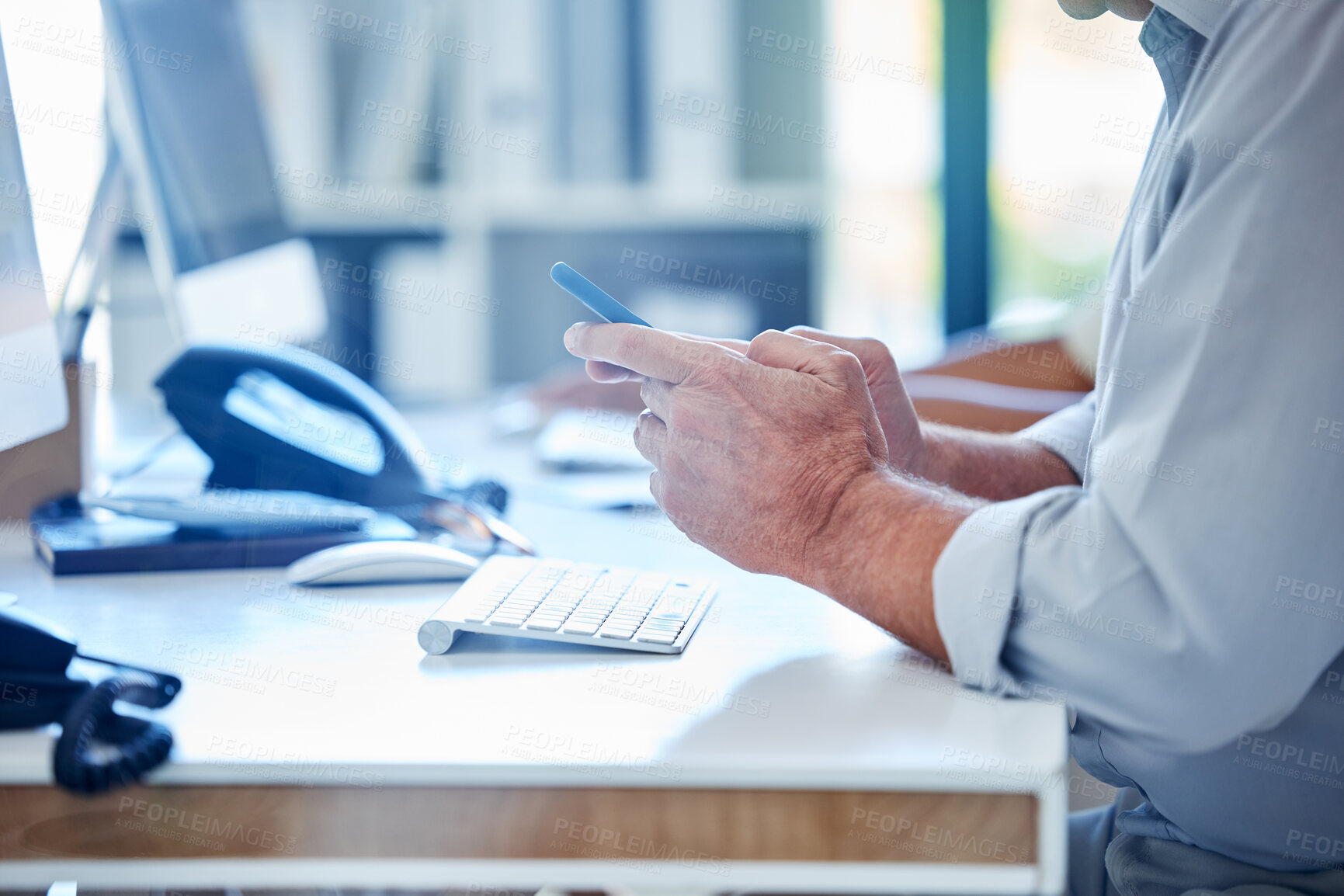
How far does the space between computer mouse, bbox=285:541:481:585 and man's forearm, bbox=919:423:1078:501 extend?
39 cm

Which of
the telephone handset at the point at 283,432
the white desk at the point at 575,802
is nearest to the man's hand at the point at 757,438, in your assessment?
the white desk at the point at 575,802

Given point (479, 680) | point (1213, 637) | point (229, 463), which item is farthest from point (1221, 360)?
point (229, 463)

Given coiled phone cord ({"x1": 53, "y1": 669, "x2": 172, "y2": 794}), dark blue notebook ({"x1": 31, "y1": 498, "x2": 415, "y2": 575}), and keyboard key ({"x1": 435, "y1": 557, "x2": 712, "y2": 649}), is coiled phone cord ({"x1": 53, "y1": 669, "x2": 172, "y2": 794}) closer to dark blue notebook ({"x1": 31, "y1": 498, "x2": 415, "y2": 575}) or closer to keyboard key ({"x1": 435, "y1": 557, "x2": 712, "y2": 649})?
keyboard key ({"x1": 435, "y1": 557, "x2": 712, "y2": 649})

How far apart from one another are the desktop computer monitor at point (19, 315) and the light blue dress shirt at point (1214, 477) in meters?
0.66

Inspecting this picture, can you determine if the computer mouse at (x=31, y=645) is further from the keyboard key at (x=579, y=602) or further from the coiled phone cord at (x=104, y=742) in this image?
the keyboard key at (x=579, y=602)

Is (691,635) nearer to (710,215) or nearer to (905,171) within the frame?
(710,215)

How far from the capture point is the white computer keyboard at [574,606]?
638mm

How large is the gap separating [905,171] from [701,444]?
2.86 m

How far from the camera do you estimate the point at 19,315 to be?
30.1 inches

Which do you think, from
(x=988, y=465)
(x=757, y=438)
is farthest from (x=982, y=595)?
(x=988, y=465)

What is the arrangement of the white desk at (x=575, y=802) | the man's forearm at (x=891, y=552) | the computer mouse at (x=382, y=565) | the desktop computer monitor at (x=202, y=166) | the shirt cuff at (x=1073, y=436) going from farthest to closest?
1. the desktop computer monitor at (x=202, y=166)
2. the shirt cuff at (x=1073, y=436)
3. the computer mouse at (x=382, y=565)
4. the man's forearm at (x=891, y=552)
5. the white desk at (x=575, y=802)

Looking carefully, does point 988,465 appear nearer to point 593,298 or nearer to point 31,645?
point 593,298

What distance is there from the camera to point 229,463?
983 mm

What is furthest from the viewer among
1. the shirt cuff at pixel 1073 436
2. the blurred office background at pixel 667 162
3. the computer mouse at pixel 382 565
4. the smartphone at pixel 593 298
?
the blurred office background at pixel 667 162
